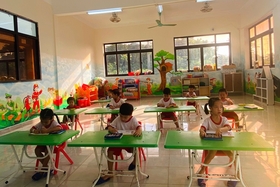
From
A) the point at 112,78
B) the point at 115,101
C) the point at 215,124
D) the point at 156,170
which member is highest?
the point at 112,78

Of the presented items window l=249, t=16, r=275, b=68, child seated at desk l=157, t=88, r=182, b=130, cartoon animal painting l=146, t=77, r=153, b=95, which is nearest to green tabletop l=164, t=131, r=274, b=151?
child seated at desk l=157, t=88, r=182, b=130

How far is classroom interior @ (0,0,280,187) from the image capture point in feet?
8.74

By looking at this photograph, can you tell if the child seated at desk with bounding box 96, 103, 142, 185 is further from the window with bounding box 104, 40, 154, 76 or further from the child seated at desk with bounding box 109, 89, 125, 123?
the window with bounding box 104, 40, 154, 76

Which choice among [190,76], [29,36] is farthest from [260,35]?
[29,36]

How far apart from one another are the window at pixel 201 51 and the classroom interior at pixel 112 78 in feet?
1.03

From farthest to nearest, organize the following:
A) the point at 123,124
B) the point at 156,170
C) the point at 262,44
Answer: the point at 262,44, the point at 156,170, the point at 123,124

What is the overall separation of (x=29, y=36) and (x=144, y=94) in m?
6.26

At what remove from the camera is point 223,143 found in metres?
1.90

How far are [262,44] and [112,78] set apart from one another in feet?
23.0

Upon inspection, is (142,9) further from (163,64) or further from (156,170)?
(156,170)

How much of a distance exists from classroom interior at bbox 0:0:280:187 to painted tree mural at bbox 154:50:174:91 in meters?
0.47

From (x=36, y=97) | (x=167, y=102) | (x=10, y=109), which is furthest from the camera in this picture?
(x=36, y=97)

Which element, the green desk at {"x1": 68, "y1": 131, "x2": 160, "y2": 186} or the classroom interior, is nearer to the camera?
the green desk at {"x1": 68, "y1": 131, "x2": 160, "y2": 186}

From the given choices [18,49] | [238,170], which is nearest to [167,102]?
[238,170]
